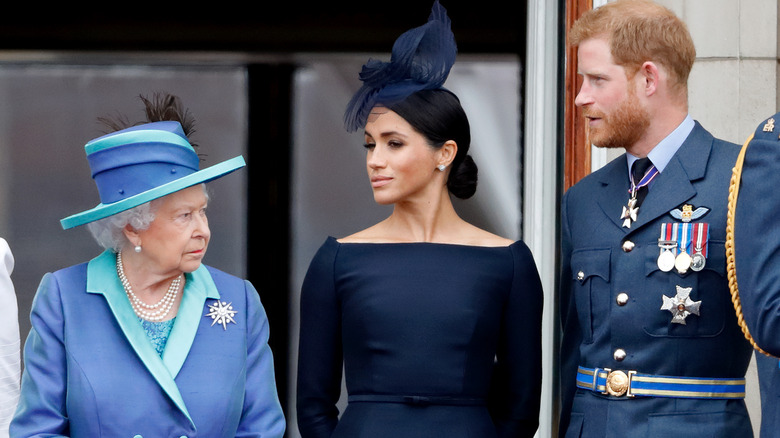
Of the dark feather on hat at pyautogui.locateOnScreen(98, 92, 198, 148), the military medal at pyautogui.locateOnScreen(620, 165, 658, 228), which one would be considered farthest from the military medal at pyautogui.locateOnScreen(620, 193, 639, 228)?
the dark feather on hat at pyautogui.locateOnScreen(98, 92, 198, 148)

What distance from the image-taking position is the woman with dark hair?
11.5 feet

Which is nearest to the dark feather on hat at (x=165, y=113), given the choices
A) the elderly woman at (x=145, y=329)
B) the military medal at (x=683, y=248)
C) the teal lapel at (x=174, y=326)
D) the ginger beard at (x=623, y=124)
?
the elderly woman at (x=145, y=329)

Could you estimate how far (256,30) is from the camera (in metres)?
6.32

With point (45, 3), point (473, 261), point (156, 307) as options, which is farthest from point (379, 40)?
point (156, 307)

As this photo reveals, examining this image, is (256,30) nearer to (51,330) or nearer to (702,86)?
(702,86)

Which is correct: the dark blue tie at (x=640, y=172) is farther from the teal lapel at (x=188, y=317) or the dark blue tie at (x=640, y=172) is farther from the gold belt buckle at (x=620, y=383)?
the teal lapel at (x=188, y=317)

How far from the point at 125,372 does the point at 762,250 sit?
5.08 ft

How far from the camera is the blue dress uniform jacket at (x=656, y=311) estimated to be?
130 inches

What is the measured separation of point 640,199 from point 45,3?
12.5 feet

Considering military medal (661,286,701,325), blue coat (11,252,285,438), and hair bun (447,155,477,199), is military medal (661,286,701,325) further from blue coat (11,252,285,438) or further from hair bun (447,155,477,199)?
blue coat (11,252,285,438)

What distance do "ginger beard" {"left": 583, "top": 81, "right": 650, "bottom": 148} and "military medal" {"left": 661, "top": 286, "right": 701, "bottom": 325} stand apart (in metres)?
0.46

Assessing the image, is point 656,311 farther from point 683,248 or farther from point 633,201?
point 633,201

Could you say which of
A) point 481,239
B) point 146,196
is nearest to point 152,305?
point 146,196

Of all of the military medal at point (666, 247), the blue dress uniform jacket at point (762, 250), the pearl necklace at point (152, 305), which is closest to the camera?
the blue dress uniform jacket at point (762, 250)
